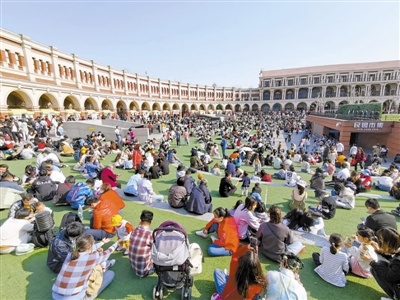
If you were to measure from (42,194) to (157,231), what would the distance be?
504cm

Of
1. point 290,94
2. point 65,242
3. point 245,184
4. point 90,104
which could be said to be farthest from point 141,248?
point 290,94

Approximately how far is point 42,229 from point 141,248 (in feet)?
7.10

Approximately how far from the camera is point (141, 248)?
3412mm

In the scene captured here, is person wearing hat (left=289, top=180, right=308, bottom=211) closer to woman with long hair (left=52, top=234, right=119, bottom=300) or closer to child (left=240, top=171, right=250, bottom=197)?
child (left=240, top=171, right=250, bottom=197)

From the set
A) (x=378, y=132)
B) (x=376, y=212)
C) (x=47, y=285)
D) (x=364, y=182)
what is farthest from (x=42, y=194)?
(x=378, y=132)

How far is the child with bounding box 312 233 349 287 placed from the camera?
3.47m

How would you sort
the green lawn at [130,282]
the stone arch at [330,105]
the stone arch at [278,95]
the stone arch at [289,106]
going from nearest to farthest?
the green lawn at [130,282], the stone arch at [330,105], the stone arch at [289,106], the stone arch at [278,95]

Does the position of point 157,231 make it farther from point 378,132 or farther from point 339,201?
point 378,132

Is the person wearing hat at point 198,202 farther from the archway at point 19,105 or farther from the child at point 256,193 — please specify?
the archway at point 19,105

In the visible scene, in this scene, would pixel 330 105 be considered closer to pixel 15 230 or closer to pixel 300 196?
pixel 300 196

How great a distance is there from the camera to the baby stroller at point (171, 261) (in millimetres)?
2899

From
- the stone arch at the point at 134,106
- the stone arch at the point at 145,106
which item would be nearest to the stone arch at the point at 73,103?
the stone arch at the point at 134,106

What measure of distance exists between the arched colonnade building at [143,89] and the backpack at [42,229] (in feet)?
74.4

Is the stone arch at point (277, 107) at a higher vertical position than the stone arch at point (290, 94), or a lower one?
lower
